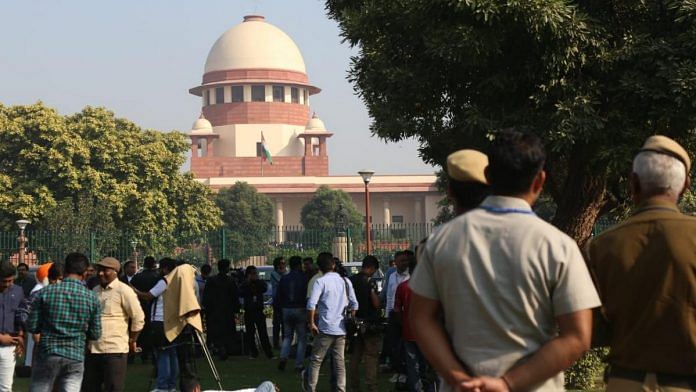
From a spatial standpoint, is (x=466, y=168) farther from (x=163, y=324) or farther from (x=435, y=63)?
(x=435, y=63)

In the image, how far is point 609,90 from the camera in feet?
36.9

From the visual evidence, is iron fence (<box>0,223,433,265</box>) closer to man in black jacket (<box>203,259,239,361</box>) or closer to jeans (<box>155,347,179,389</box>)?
man in black jacket (<box>203,259,239,361</box>)

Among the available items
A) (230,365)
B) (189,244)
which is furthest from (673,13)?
(189,244)

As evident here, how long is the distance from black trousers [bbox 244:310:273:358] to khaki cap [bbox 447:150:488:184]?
11798 millimetres

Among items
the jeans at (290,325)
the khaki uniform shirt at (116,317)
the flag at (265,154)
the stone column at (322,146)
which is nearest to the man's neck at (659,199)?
the khaki uniform shirt at (116,317)

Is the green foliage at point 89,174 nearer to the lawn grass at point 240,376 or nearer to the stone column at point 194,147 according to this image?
the lawn grass at point 240,376

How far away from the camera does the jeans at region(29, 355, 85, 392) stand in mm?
6656

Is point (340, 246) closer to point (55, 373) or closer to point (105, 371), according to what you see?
point (105, 371)

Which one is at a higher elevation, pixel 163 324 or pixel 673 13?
pixel 673 13

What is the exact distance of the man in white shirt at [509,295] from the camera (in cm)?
291

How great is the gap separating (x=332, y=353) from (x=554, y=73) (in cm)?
365

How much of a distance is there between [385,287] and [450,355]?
8.65m

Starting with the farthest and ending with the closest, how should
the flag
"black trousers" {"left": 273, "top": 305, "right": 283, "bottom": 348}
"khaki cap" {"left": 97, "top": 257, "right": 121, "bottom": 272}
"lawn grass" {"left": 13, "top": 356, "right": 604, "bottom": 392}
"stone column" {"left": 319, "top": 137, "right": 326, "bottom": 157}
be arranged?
1. "stone column" {"left": 319, "top": 137, "right": 326, "bottom": 157}
2. the flag
3. "black trousers" {"left": 273, "top": 305, "right": 283, "bottom": 348}
4. "lawn grass" {"left": 13, "top": 356, "right": 604, "bottom": 392}
5. "khaki cap" {"left": 97, "top": 257, "right": 121, "bottom": 272}

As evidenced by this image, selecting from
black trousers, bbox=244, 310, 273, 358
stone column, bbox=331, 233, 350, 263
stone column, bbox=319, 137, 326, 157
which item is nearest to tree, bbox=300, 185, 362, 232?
stone column, bbox=319, 137, 326, 157
